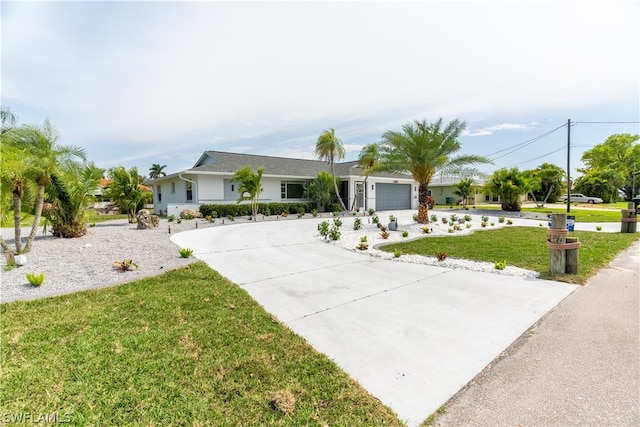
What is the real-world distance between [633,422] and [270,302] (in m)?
3.73

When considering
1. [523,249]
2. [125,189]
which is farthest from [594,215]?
[125,189]

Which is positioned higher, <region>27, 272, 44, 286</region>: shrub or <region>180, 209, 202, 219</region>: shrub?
<region>180, 209, 202, 219</region>: shrub

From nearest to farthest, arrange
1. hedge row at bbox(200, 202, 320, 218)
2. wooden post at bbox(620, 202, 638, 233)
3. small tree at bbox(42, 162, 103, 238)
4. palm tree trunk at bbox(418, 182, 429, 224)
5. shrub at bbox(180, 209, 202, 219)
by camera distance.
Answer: small tree at bbox(42, 162, 103, 238), wooden post at bbox(620, 202, 638, 233), palm tree trunk at bbox(418, 182, 429, 224), shrub at bbox(180, 209, 202, 219), hedge row at bbox(200, 202, 320, 218)

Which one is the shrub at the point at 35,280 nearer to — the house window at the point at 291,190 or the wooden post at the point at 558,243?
the wooden post at the point at 558,243

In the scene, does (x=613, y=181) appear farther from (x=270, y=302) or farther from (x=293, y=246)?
(x=270, y=302)

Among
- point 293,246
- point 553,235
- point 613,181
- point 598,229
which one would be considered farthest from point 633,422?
point 613,181

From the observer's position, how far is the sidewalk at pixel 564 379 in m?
2.15

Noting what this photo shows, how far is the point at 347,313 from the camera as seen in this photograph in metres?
3.99

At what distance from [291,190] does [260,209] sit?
3723mm

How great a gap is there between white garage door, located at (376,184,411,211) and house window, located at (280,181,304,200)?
6723 mm

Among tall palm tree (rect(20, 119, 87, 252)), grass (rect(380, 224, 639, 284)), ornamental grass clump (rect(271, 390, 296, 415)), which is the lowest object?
ornamental grass clump (rect(271, 390, 296, 415))

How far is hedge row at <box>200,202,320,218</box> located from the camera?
17703 millimetres

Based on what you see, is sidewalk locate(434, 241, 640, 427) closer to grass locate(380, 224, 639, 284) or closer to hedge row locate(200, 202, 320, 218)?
grass locate(380, 224, 639, 284)

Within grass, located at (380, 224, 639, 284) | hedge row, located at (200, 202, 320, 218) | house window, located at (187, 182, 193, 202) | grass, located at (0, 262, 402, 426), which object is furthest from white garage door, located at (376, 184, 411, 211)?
grass, located at (0, 262, 402, 426)
